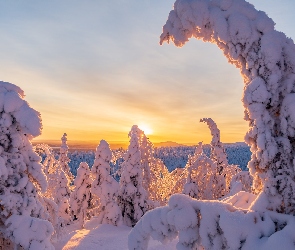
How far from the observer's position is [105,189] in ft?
79.0

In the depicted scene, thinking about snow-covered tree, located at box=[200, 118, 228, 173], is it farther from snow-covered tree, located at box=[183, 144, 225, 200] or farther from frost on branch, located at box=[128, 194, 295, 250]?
frost on branch, located at box=[128, 194, 295, 250]

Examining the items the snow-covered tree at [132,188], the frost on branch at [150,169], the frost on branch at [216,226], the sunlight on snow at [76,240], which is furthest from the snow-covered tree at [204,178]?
the frost on branch at [216,226]

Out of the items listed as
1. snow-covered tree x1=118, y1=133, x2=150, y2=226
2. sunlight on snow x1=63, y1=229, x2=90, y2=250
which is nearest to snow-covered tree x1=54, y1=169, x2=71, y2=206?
snow-covered tree x1=118, y1=133, x2=150, y2=226

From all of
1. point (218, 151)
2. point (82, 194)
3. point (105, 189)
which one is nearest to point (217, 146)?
point (218, 151)

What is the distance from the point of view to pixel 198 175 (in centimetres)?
2169

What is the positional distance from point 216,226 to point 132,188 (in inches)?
804

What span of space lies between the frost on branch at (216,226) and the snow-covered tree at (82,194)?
76.0ft

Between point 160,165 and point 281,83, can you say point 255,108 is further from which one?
point 160,165

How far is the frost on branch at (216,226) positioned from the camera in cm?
428

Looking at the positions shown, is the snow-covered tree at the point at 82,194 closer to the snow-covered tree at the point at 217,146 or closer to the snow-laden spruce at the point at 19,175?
the snow-covered tree at the point at 217,146

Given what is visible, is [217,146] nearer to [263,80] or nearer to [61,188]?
[61,188]

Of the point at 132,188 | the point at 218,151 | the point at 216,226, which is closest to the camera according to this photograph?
the point at 216,226

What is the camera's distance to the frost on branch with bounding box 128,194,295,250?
14.1 feet

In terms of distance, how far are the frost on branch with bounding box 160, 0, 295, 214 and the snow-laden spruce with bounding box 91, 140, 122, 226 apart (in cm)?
1992
